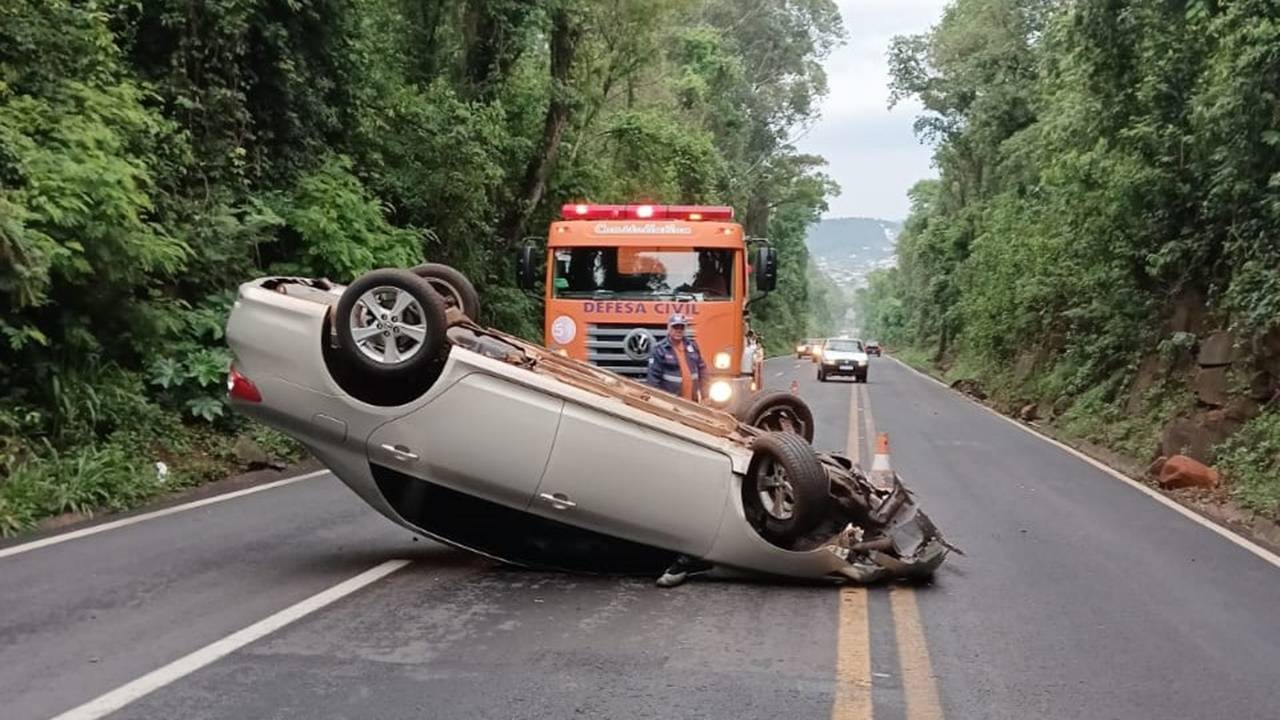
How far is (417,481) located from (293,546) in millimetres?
1738

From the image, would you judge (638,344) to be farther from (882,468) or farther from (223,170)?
(223,170)

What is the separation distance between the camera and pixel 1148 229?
19797mm

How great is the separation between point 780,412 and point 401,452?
151 inches

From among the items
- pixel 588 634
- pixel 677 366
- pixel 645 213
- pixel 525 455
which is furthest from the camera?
pixel 645 213

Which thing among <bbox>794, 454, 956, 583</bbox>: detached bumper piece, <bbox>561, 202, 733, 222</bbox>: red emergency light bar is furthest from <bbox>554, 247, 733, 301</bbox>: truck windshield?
<bbox>794, 454, 956, 583</bbox>: detached bumper piece

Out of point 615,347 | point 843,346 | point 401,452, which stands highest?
point 615,347

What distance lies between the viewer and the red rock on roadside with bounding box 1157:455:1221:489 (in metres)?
13.5

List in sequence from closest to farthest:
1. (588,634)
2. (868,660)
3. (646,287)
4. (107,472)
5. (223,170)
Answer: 1. (868,660)
2. (588,634)
3. (107,472)
4. (646,287)
5. (223,170)

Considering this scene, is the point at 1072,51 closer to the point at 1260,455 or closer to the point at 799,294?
the point at 1260,455

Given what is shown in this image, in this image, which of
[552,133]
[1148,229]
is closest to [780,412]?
[1148,229]

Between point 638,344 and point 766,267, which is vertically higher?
point 766,267

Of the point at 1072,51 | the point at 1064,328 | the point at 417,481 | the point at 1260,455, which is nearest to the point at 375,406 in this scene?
the point at 417,481

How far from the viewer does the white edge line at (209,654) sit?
4.81 m

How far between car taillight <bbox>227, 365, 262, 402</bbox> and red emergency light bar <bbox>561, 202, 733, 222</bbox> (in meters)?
6.71
